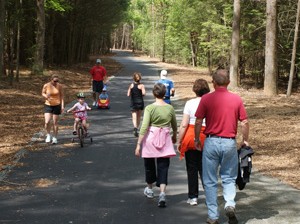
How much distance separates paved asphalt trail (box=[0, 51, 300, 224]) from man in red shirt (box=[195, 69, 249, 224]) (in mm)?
553

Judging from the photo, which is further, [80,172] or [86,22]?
[86,22]

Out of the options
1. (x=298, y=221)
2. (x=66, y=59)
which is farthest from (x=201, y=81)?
(x=66, y=59)

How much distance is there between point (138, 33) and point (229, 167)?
118m

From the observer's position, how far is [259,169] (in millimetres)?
9047

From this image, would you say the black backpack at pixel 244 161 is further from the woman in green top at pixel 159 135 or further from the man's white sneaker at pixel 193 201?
the woman in green top at pixel 159 135

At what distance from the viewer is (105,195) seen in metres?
7.00

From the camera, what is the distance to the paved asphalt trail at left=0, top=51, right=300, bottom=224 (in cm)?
598

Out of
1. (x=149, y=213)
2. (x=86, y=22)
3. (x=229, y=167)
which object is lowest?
(x=149, y=213)

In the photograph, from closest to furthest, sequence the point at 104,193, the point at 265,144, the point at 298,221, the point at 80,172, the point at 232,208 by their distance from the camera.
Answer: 1. the point at 232,208
2. the point at 298,221
3. the point at 104,193
4. the point at 80,172
5. the point at 265,144

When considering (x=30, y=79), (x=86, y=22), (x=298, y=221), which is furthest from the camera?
(x=86, y=22)

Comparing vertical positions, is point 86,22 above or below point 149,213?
above

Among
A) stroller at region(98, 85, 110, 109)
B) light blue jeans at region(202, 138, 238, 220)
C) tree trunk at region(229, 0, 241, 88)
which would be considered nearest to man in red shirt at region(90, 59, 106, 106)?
stroller at region(98, 85, 110, 109)

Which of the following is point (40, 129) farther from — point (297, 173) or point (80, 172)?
point (297, 173)

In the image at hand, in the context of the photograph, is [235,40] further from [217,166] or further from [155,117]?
[217,166]
